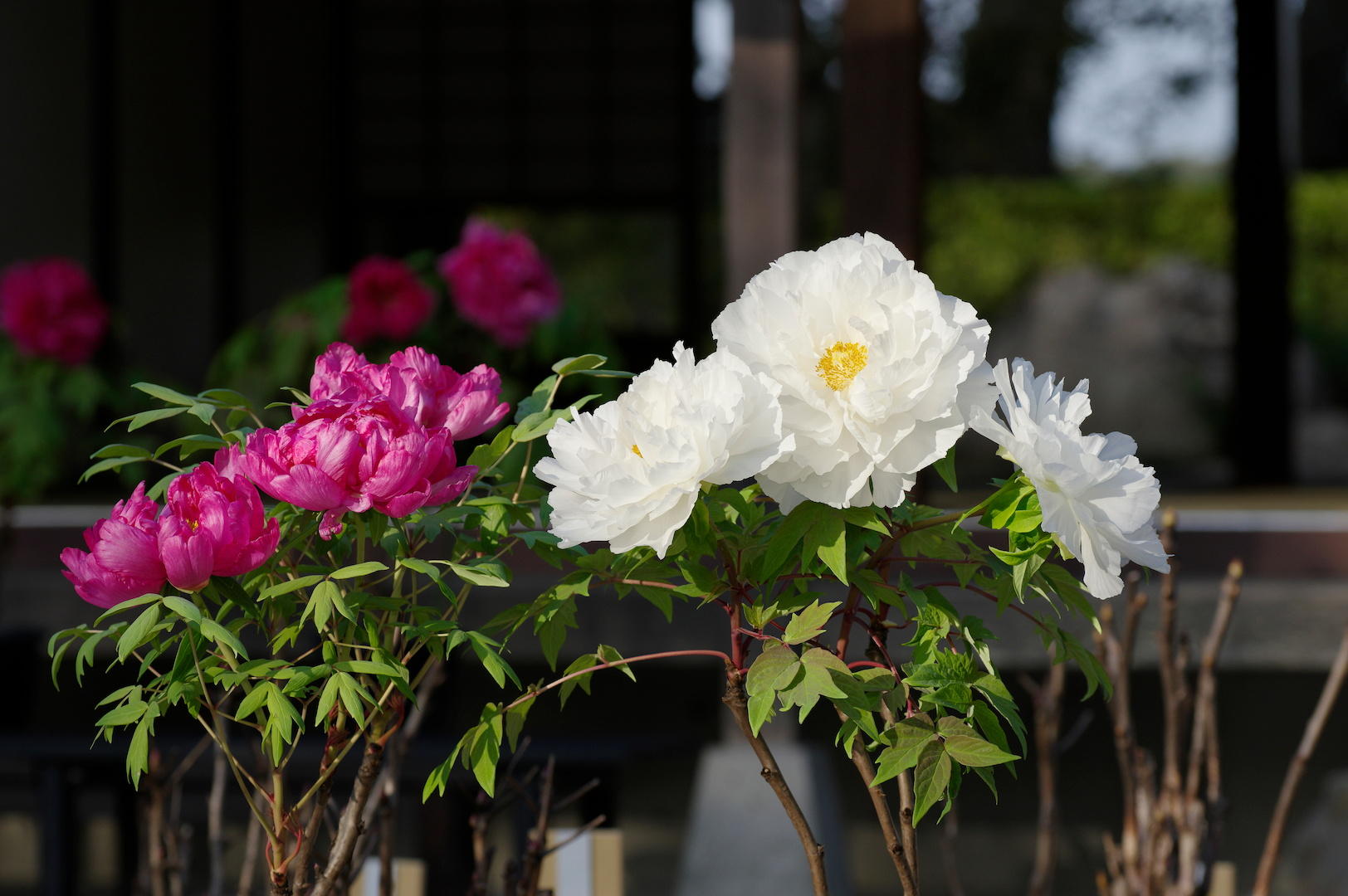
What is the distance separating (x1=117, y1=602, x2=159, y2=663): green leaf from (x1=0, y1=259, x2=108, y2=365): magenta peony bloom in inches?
113

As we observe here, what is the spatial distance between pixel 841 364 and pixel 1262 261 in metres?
5.14

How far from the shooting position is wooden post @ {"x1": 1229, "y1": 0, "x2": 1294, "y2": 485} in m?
5.24

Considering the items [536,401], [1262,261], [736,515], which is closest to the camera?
[736,515]

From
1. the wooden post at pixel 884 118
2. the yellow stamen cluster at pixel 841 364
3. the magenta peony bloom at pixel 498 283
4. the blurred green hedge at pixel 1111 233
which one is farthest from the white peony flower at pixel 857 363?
the blurred green hedge at pixel 1111 233

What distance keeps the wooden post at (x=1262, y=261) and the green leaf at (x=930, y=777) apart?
5.03 meters

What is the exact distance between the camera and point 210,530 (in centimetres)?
71

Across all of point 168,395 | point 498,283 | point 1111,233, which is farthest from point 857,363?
point 1111,233

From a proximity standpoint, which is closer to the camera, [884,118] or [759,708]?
[759,708]

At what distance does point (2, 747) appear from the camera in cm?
216

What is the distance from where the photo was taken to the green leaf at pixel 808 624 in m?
0.71

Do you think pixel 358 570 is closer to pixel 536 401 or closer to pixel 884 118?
pixel 536 401

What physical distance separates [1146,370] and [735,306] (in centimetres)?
992

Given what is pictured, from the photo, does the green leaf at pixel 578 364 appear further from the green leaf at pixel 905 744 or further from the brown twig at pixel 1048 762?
the brown twig at pixel 1048 762

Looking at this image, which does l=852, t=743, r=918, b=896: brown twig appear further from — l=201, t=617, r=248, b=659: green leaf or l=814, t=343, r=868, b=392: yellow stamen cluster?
l=201, t=617, r=248, b=659: green leaf
